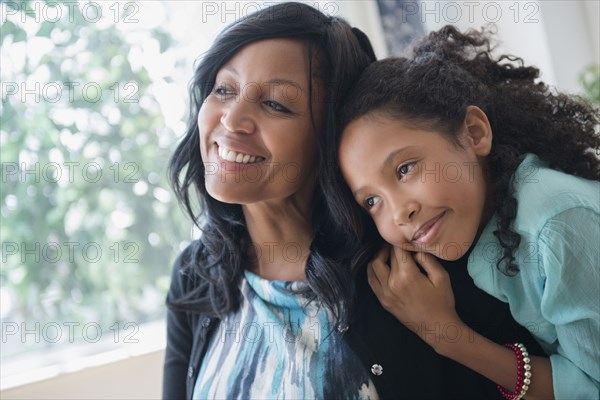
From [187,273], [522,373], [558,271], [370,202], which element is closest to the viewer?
[558,271]

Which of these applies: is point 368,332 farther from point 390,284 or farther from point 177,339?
point 177,339

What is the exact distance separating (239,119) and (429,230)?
0.42 meters

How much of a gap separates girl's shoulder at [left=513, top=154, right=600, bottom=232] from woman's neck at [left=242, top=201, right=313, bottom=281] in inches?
19.2

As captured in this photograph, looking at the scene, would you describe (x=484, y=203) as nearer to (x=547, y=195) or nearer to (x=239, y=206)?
(x=547, y=195)

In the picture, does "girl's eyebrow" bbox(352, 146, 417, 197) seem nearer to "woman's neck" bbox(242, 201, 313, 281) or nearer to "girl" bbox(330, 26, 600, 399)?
"girl" bbox(330, 26, 600, 399)

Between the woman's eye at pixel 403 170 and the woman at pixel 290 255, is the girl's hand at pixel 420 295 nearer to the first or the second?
the woman at pixel 290 255

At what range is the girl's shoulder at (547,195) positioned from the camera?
3.28 feet

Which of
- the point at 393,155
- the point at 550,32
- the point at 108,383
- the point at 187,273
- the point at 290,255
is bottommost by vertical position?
the point at 108,383

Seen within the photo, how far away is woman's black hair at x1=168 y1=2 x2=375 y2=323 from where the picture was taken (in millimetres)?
1264

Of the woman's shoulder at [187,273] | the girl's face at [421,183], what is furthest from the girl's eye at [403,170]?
the woman's shoulder at [187,273]

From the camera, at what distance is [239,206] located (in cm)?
148

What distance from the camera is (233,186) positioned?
4.04 ft

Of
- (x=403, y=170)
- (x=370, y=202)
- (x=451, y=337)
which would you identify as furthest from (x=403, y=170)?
(x=451, y=337)

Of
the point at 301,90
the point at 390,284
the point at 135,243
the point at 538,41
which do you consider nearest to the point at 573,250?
the point at 390,284
